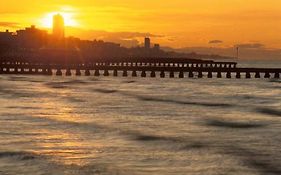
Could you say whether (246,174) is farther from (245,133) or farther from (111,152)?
(245,133)

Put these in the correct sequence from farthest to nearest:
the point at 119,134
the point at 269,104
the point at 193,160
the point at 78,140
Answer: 1. the point at 269,104
2. the point at 119,134
3. the point at 78,140
4. the point at 193,160

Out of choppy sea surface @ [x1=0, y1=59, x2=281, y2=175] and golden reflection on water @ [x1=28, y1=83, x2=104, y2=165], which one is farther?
golden reflection on water @ [x1=28, y1=83, x2=104, y2=165]

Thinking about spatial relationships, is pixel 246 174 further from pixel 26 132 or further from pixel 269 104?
pixel 269 104

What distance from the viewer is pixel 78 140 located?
2322 cm

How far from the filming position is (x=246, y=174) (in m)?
17.3

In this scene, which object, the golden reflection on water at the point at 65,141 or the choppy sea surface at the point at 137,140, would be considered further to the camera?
the golden reflection on water at the point at 65,141

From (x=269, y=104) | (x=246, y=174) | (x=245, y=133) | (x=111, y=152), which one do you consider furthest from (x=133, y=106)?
(x=246, y=174)

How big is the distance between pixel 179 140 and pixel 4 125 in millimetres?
8845

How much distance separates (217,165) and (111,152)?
3971mm

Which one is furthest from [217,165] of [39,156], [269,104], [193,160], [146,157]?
[269,104]

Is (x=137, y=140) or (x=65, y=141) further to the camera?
(x=137, y=140)

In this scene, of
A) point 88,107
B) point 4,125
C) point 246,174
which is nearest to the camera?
point 246,174

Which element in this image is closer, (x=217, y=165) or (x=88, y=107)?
(x=217, y=165)

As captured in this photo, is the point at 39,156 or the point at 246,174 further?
the point at 39,156
